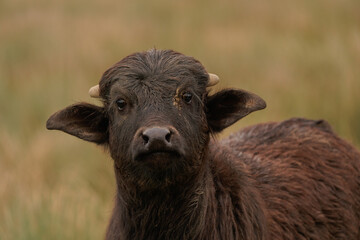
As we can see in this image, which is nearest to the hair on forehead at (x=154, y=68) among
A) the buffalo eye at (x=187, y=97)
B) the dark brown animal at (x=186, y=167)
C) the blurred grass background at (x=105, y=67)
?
the dark brown animal at (x=186, y=167)

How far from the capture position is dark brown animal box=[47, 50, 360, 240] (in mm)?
4711

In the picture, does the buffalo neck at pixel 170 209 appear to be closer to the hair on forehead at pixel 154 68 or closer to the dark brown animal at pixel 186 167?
the dark brown animal at pixel 186 167

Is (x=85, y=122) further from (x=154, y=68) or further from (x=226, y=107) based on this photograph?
(x=226, y=107)

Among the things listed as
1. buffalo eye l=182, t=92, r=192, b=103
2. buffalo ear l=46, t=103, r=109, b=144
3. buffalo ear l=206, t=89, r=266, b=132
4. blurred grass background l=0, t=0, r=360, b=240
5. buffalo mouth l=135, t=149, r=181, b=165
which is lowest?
blurred grass background l=0, t=0, r=360, b=240

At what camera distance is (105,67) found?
1353 cm

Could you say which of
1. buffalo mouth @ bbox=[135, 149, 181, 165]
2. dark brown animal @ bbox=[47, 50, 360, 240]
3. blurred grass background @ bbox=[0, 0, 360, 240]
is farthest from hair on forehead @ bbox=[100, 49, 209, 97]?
blurred grass background @ bbox=[0, 0, 360, 240]

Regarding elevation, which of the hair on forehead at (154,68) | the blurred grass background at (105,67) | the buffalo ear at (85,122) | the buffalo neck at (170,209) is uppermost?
the hair on forehead at (154,68)

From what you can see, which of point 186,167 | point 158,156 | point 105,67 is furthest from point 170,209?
point 105,67

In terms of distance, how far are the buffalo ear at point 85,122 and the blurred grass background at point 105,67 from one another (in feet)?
5.92

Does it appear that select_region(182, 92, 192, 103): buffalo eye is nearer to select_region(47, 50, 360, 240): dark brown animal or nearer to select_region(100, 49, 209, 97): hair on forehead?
select_region(47, 50, 360, 240): dark brown animal

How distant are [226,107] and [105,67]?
27.8 feet

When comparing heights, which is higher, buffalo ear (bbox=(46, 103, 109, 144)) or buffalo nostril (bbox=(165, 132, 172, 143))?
buffalo nostril (bbox=(165, 132, 172, 143))

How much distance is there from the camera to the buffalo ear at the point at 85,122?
17.3 ft

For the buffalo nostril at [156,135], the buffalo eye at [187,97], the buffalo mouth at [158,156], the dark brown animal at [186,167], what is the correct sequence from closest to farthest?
the buffalo nostril at [156,135] → the buffalo mouth at [158,156] → the dark brown animal at [186,167] → the buffalo eye at [187,97]
